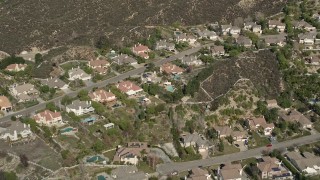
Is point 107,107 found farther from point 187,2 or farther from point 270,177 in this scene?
point 187,2

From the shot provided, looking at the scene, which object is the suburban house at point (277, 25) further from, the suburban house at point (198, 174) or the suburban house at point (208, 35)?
the suburban house at point (198, 174)

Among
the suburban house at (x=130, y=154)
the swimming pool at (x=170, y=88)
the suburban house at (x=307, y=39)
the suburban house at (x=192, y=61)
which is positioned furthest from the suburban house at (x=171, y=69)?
the suburban house at (x=307, y=39)

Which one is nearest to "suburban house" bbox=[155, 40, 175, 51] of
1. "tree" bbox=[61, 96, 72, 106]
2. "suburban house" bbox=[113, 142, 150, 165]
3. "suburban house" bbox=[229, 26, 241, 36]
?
"suburban house" bbox=[229, 26, 241, 36]

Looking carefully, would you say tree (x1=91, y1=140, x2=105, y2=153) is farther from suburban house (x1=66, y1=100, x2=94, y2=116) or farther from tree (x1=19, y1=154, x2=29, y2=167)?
suburban house (x1=66, y1=100, x2=94, y2=116)

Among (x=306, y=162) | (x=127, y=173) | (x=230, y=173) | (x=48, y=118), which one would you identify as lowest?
(x=306, y=162)

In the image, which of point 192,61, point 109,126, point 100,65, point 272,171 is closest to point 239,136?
point 272,171

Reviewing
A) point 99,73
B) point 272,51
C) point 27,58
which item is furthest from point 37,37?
point 272,51

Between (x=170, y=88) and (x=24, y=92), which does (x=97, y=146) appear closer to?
(x=170, y=88)
